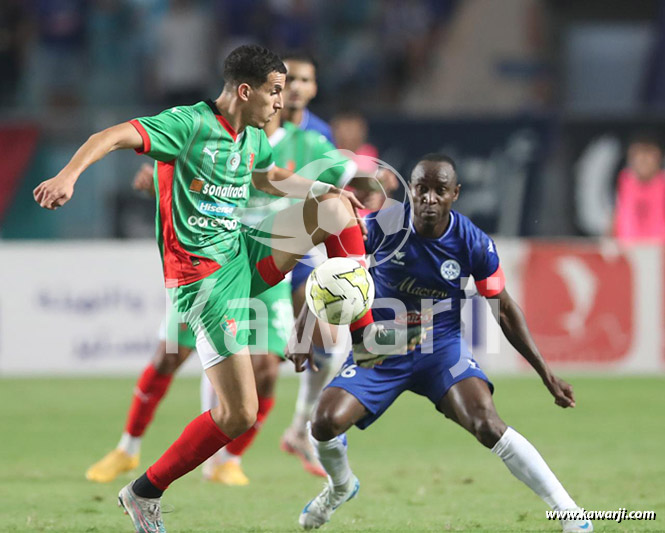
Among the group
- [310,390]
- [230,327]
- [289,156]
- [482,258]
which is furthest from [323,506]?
[289,156]

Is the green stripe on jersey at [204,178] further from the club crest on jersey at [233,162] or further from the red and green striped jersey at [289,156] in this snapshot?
the red and green striped jersey at [289,156]

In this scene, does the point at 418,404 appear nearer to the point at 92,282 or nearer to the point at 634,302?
the point at 634,302

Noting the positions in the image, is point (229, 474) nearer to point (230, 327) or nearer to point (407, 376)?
point (407, 376)

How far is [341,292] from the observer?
517 centimetres

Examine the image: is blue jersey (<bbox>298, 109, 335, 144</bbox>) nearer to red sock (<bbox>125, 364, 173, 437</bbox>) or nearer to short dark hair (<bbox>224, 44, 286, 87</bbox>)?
red sock (<bbox>125, 364, 173, 437</bbox>)

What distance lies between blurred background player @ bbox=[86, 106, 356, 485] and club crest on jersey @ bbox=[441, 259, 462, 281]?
3.86ft

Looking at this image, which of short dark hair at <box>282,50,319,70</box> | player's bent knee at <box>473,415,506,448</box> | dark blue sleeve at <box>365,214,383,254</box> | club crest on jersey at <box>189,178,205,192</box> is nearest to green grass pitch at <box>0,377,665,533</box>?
player's bent knee at <box>473,415,506,448</box>

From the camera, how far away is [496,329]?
36.0ft

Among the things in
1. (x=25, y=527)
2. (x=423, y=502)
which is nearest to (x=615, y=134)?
(x=423, y=502)

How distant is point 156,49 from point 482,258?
31.8 feet

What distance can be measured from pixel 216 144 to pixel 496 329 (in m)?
6.37

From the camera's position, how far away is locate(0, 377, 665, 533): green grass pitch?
5.47 meters

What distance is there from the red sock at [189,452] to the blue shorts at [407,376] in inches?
28.3

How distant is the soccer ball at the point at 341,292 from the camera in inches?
204
